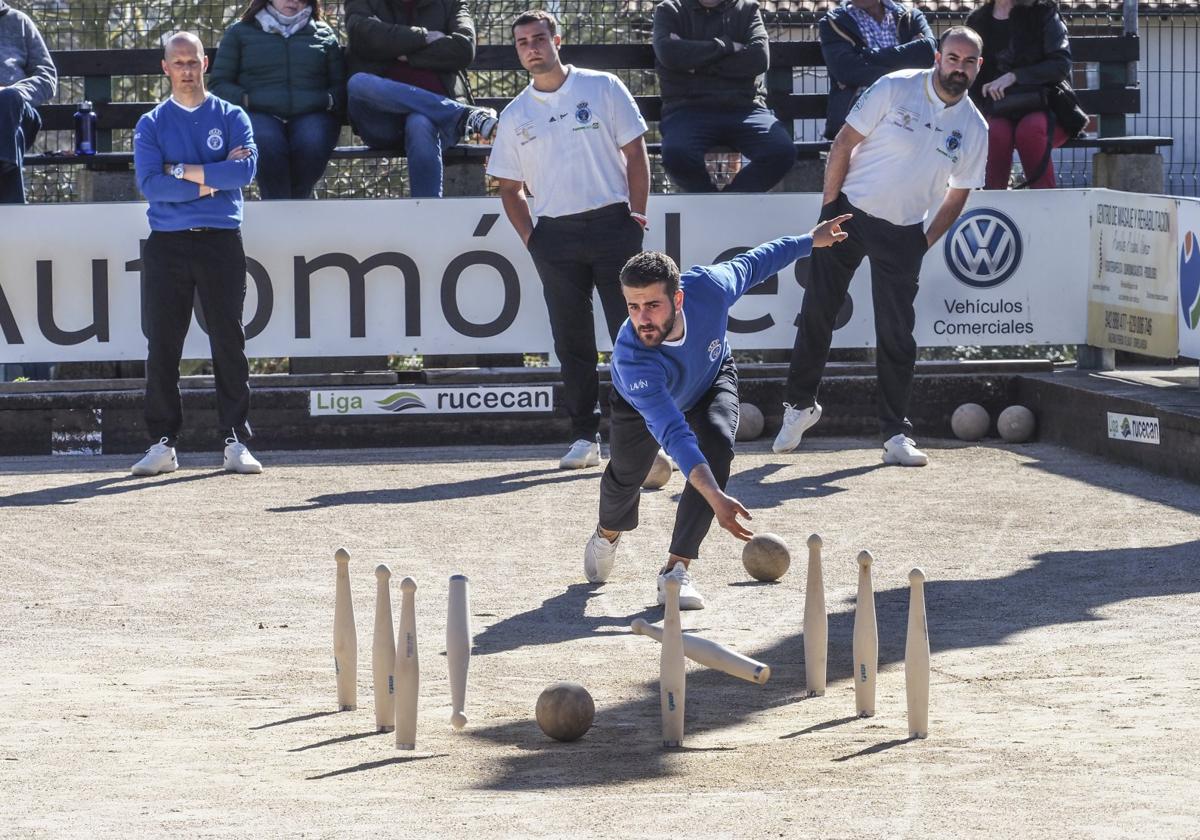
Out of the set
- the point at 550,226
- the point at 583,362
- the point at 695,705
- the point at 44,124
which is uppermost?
the point at 44,124

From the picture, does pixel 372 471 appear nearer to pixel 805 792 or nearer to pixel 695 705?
pixel 695 705

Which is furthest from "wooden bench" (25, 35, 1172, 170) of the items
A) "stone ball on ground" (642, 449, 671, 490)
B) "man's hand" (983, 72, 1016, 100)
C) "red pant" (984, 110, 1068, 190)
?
"stone ball on ground" (642, 449, 671, 490)

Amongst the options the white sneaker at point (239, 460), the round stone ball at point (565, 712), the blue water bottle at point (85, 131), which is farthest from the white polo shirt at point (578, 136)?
the round stone ball at point (565, 712)

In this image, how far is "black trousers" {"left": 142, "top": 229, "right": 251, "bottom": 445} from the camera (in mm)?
11789

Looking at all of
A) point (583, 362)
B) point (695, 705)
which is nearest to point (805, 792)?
point (695, 705)

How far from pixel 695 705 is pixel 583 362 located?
530 centimetres

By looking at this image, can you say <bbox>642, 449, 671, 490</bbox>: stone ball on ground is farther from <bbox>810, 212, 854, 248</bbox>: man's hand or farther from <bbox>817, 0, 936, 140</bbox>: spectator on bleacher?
<bbox>817, 0, 936, 140</bbox>: spectator on bleacher

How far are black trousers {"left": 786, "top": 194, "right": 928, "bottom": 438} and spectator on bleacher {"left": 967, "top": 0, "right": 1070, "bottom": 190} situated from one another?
240 cm

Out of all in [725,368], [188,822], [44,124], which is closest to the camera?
[188,822]

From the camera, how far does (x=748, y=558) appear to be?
8922mm

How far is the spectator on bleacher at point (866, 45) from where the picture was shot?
557 inches

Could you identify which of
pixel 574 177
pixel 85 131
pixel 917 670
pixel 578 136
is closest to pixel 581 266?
pixel 574 177

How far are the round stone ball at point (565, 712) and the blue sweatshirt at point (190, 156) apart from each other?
6.14 m

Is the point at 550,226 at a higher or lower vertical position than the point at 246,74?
lower
